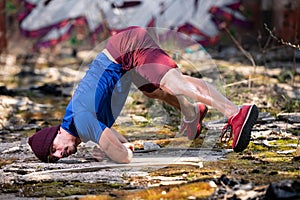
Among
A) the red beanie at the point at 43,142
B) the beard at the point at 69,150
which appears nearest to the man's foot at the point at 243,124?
A: the beard at the point at 69,150

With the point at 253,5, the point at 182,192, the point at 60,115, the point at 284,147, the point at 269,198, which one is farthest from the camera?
the point at 253,5

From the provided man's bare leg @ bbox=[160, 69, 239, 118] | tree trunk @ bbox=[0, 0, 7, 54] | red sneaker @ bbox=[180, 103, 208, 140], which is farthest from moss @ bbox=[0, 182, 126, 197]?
tree trunk @ bbox=[0, 0, 7, 54]

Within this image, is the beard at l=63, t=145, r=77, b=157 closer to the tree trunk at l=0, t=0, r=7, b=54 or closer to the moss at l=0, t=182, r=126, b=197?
the moss at l=0, t=182, r=126, b=197

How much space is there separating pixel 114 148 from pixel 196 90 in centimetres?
61

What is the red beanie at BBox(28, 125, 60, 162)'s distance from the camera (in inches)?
176

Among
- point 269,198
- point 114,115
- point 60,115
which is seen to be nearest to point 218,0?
point 60,115

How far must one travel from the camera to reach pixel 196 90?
177 inches

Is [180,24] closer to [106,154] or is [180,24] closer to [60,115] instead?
[60,115]

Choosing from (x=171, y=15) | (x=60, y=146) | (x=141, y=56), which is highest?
(x=141, y=56)

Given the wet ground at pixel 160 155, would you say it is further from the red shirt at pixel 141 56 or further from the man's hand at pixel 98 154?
the red shirt at pixel 141 56

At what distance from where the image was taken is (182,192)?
137 inches

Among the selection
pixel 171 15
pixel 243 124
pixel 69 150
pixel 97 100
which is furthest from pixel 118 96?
pixel 171 15

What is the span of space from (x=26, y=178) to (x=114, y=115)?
89 centimetres

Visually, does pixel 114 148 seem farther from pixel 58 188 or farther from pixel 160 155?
pixel 58 188
